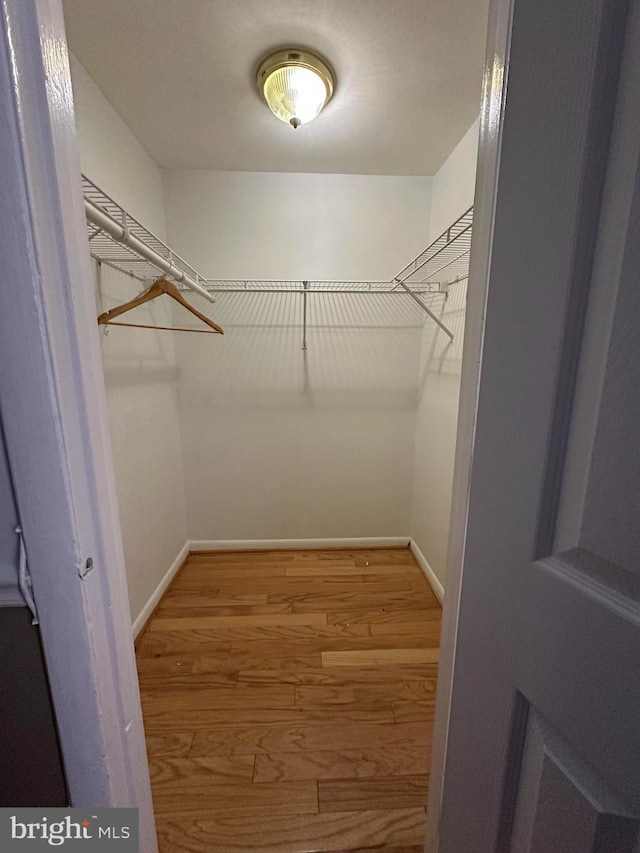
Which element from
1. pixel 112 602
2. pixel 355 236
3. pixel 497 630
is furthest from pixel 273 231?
pixel 497 630

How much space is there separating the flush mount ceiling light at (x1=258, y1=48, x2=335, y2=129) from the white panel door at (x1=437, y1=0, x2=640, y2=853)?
980 millimetres

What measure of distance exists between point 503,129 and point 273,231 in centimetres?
177

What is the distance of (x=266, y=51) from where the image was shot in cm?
115

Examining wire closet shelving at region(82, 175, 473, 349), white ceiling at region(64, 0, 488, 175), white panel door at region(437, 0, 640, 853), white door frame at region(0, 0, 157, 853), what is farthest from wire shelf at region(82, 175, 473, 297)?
white panel door at region(437, 0, 640, 853)

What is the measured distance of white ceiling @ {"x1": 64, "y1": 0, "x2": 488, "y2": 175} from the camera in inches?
40.3

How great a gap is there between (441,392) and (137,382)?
1.64 m

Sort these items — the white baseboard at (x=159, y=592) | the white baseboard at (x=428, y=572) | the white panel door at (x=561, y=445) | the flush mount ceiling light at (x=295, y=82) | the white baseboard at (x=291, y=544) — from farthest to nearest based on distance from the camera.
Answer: the white baseboard at (x=291, y=544) → the white baseboard at (x=428, y=572) → the white baseboard at (x=159, y=592) → the flush mount ceiling light at (x=295, y=82) → the white panel door at (x=561, y=445)

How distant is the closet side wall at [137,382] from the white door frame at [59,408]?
100cm

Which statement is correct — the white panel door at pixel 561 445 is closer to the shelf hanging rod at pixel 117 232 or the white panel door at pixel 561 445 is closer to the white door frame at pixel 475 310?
the white door frame at pixel 475 310

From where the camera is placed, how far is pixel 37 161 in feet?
1.42

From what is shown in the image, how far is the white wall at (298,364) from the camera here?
1946mm

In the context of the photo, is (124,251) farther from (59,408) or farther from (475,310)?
(475,310)

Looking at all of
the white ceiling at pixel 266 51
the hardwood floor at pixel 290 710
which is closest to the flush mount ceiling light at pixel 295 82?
the white ceiling at pixel 266 51

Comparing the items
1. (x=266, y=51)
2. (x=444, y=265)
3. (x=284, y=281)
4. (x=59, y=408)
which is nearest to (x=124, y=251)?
(x=284, y=281)
